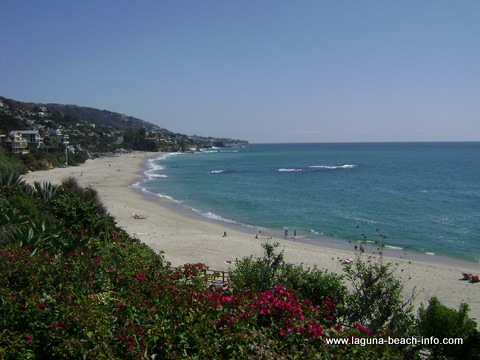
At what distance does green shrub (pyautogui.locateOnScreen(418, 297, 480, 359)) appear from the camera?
24.8 feet

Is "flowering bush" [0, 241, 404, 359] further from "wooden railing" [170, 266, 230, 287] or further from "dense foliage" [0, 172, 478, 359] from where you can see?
"wooden railing" [170, 266, 230, 287]

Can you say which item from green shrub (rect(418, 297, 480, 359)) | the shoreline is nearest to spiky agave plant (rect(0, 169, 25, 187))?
the shoreline

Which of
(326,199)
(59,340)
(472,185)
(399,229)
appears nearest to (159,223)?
(399,229)

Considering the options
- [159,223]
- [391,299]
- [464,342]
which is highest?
[391,299]

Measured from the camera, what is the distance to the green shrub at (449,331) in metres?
7.56

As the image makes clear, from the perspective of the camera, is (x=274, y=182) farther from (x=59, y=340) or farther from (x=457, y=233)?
(x=59, y=340)

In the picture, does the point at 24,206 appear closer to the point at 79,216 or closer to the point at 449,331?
the point at 79,216

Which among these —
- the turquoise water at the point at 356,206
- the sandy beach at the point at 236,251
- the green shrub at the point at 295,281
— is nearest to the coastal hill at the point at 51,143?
the sandy beach at the point at 236,251

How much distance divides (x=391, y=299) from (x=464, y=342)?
5.95 ft

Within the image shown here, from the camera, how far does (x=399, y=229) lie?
29.5m

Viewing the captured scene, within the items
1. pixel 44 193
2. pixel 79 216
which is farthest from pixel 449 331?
pixel 44 193

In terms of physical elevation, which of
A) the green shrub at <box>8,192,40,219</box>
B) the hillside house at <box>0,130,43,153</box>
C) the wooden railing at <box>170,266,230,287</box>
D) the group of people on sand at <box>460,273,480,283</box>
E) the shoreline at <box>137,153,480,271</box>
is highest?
the hillside house at <box>0,130,43,153</box>

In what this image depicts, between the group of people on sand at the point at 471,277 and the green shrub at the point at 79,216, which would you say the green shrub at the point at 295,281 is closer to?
the green shrub at the point at 79,216

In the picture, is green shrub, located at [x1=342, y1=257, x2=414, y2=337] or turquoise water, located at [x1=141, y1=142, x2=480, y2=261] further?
turquoise water, located at [x1=141, y1=142, x2=480, y2=261]
